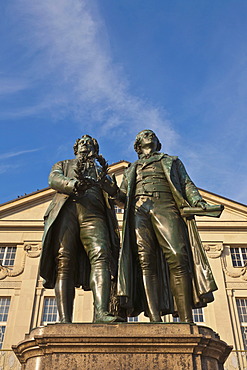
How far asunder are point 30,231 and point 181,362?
2116 cm

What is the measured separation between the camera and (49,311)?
21.2 metres

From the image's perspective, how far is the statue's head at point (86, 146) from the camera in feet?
19.0

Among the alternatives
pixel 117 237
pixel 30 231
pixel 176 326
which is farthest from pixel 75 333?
pixel 30 231

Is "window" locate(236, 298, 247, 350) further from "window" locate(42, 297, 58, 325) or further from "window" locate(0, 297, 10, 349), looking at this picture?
"window" locate(0, 297, 10, 349)

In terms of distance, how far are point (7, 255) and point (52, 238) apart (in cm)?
1940

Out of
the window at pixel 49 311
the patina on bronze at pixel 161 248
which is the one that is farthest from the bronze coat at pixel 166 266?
the window at pixel 49 311

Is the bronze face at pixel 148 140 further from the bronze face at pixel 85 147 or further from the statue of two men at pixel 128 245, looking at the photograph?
the bronze face at pixel 85 147

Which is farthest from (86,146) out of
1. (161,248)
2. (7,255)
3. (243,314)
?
(7,255)

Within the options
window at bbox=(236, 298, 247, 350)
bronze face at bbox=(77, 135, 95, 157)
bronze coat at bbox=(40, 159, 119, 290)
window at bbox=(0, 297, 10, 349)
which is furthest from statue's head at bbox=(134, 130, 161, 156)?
window at bbox=(0, 297, 10, 349)

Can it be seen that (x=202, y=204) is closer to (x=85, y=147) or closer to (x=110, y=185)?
(x=110, y=185)

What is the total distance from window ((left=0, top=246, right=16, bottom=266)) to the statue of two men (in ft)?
61.5

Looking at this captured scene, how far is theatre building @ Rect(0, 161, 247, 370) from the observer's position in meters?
20.4

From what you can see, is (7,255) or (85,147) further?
(7,255)

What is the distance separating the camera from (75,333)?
4.02 m
